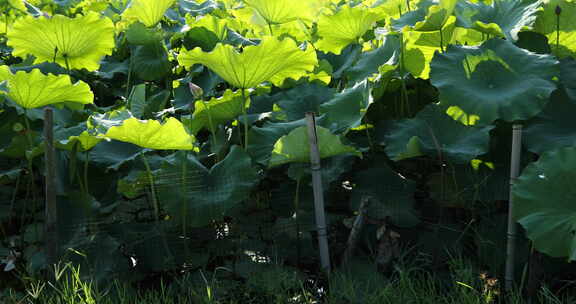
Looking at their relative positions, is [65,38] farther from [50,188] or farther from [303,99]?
[303,99]

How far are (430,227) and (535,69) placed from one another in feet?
2.08

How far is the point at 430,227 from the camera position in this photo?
7.89ft

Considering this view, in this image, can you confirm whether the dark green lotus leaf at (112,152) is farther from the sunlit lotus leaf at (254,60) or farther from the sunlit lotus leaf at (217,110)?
the sunlit lotus leaf at (254,60)

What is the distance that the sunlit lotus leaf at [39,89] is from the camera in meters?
2.27

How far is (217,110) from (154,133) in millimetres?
484

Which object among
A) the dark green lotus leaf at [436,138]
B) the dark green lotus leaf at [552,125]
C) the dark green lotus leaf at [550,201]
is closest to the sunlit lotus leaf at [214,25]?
the dark green lotus leaf at [436,138]

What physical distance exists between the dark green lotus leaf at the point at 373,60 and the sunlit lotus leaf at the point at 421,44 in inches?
3.9

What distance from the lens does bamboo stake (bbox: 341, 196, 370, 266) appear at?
7.57 ft

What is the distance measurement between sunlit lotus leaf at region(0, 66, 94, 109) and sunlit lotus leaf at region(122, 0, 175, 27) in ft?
2.64

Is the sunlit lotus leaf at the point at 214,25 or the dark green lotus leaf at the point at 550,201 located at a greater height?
the sunlit lotus leaf at the point at 214,25

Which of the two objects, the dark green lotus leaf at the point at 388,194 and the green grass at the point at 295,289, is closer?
the green grass at the point at 295,289

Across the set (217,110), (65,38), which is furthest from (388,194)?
(65,38)

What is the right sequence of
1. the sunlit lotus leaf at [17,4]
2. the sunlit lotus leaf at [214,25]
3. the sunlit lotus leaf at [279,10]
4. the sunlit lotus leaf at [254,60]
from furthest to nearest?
the sunlit lotus leaf at [17,4]
the sunlit lotus leaf at [214,25]
the sunlit lotus leaf at [279,10]
the sunlit lotus leaf at [254,60]

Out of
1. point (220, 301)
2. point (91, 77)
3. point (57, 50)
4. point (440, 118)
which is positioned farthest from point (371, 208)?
point (91, 77)
